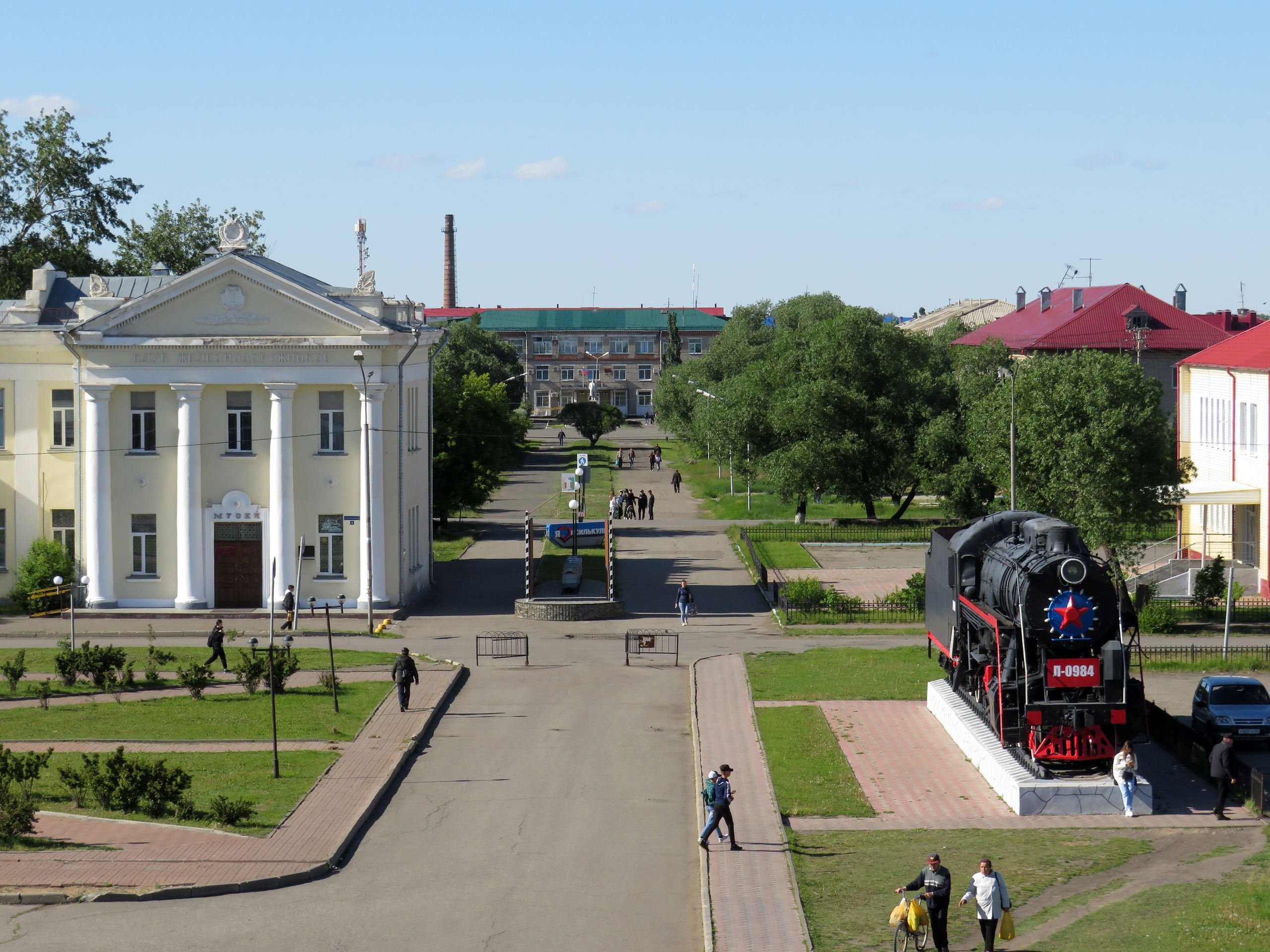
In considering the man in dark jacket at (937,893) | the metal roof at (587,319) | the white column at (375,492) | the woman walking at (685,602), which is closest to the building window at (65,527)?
the white column at (375,492)

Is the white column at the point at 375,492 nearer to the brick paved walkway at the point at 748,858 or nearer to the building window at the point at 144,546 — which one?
the building window at the point at 144,546

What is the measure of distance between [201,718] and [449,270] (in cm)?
12743

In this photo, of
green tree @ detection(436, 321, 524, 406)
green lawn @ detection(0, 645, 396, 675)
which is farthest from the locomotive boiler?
green tree @ detection(436, 321, 524, 406)

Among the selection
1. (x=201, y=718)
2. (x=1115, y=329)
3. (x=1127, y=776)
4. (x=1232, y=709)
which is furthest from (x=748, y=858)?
(x=1115, y=329)

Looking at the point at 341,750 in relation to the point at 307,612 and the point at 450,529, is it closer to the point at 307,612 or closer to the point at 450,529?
the point at 307,612

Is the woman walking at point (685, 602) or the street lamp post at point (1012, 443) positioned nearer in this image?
the street lamp post at point (1012, 443)

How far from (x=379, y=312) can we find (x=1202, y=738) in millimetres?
25921

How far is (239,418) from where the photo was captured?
41.5 metres

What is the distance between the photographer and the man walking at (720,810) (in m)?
19.6

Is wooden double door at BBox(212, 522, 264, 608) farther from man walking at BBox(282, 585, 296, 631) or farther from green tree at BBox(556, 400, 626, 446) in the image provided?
green tree at BBox(556, 400, 626, 446)

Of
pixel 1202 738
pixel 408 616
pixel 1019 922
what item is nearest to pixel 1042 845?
pixel 1019 922

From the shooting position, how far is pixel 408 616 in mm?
41906

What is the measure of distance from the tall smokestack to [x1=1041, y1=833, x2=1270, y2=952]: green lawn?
138m

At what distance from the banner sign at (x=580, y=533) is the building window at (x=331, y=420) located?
8.61 m
